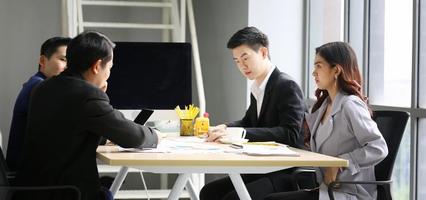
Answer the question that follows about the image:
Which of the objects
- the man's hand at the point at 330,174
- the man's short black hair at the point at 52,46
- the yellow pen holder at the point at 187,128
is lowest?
the man's hand at the point at 330,174

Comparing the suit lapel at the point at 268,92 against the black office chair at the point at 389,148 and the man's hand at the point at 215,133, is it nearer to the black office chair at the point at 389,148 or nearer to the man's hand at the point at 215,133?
the man's hand at the point at 215,133

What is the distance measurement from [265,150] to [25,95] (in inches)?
51.2

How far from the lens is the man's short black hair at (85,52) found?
290 cm

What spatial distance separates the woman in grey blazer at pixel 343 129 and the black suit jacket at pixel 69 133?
79 cm

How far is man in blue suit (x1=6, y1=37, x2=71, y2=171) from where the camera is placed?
3496 mm

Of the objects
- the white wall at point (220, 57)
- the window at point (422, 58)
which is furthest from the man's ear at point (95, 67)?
the white wall at point (220, 57)

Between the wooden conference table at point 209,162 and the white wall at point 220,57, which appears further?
the white wall at point 220,57

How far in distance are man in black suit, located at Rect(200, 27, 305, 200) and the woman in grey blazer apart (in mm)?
217

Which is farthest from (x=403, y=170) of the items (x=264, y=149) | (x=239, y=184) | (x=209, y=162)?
(x=209, y=162)

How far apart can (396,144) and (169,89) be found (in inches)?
86.0

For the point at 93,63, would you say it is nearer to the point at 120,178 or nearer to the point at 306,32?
the point at 120,178

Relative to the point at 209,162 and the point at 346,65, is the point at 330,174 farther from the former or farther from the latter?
the point at 209,162

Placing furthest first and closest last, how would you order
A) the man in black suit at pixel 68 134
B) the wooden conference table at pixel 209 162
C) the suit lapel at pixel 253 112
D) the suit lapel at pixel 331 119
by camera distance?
1. the suit lapel at pixel 253 112
2. the suit lapel at pixel 331 119
3. the man in black suit at pixel 68 134
4. the wooden conference table at pixel 209 162

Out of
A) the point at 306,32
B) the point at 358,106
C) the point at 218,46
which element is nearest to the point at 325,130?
the point at 358,106
